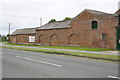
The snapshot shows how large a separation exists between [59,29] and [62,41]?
2918 mm

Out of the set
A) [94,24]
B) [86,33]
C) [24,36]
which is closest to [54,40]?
[86,33]

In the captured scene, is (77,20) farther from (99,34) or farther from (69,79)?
(69,79)

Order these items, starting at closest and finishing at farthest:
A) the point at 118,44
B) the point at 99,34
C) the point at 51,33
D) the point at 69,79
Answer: the point at 69,79 → the point at 118,44 → the point at 99,34 → the point at 51,33

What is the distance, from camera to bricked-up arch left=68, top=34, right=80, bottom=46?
3065cm

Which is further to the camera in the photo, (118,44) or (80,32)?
(80,32)

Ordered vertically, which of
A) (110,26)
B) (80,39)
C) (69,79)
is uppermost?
(110,26)

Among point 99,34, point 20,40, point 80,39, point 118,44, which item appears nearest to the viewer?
point 118,44

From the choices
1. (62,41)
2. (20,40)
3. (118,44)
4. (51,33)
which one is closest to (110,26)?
(118,44)

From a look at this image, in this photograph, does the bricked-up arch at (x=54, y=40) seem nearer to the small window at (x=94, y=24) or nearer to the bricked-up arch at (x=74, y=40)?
the bricked-up arch at (x=74, y=40)

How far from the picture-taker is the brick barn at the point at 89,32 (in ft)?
82.9

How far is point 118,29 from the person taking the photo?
24438mm

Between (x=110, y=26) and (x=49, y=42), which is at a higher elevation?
(x=110, y=26)

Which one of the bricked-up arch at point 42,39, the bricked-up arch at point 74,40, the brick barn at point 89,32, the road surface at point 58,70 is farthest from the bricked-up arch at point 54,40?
the road surface at point 58,70

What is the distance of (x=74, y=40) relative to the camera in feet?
103
